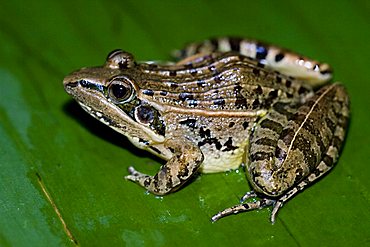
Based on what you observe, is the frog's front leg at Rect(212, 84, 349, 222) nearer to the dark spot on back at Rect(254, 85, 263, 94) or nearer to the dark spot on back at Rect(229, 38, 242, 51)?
the dark spot on back at Rect(254, 85, 263, 94)

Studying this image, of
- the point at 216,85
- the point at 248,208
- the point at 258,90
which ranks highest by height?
the point at 216,85

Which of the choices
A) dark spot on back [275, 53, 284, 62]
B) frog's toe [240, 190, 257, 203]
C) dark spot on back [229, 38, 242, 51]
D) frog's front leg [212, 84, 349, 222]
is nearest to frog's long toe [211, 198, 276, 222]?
frog's front leg [212, 84, 349, 222]

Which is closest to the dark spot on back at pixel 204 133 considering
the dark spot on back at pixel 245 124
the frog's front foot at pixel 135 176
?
the dark spot on back at pixel 245 124

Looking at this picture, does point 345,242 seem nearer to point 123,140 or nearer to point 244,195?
point 244,195

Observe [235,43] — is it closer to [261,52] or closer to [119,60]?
[261,52]

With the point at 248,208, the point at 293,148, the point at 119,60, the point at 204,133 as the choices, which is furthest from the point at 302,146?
the point at 119,60

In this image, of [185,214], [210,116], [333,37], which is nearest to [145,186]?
[185,214]

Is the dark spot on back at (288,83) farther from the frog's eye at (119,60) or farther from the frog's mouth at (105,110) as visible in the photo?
the frog's eye at (119,60)
